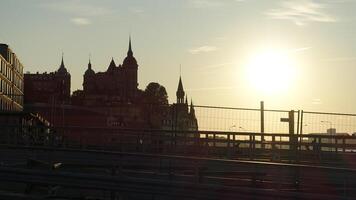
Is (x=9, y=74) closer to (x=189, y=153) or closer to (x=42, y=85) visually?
(x=42, y=85)

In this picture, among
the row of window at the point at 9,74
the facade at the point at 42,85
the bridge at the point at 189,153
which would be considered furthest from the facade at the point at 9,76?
the bridge at the point at 189,153

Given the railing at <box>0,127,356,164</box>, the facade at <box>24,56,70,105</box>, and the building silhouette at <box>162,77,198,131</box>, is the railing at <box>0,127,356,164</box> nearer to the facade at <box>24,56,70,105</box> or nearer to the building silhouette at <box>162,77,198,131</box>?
the building silhouette at <box>162,77,198,131</box>

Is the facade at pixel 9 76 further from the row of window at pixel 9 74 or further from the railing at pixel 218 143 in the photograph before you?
the railing at pixel 218 143

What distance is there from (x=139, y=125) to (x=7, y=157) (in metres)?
9.57

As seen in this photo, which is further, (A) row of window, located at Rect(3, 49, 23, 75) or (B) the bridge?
(A) row of window, located at Rect(3, 49, 23, 75)

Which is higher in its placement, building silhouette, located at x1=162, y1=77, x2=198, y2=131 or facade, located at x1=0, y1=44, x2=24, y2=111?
facade, located at x1=0, y1=44, x2=24, y2=111

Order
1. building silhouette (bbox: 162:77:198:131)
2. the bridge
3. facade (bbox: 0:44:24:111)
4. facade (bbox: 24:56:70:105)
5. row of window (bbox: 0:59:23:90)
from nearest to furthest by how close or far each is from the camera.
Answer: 1. the bridge
2. building silhouette (bbox: 162:77:198:131)
3. facade (bbox: 0:44:24:111)
4. row of window (bbox: 0:59:23:90)
5. facade (bbox: 24:56:70:105)

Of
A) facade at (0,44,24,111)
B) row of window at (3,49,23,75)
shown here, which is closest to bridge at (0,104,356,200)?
facade at (0,44,24,111)

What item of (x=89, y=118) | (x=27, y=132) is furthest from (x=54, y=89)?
(x=27, y=132)

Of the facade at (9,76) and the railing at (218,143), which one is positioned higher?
the facade at (9,76)

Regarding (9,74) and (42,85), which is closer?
(9,74)

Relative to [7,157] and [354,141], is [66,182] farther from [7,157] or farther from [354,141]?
[354,141]

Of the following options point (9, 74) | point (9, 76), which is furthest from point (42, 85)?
point (9, 76)

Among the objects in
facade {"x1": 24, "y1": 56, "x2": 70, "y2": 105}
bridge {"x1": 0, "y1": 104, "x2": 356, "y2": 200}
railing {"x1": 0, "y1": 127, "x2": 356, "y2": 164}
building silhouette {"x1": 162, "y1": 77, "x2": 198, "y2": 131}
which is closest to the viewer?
bridge {"x1": 0, "y1": 104, "x2": 356, "y2": 200}
